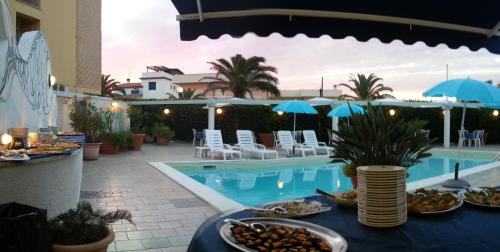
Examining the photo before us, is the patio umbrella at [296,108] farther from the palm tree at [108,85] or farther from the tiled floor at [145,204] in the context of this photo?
the palm tree at [108,85]

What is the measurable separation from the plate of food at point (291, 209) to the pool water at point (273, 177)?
226 inches

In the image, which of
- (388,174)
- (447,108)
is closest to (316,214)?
(388,174)

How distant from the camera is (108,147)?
1427 centimetres

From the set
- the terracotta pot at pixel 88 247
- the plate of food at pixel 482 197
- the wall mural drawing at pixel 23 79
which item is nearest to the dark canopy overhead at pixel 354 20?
the plate of food at pixel 482 197

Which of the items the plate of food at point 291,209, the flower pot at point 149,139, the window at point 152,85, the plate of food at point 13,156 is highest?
the window at point 152,85

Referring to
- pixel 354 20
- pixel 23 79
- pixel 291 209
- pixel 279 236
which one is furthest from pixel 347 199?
pixel 23 79

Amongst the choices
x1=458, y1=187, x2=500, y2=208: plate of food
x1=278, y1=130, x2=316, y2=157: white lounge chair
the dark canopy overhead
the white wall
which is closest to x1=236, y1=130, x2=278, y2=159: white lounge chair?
x1=278, y1=130, x2=316, y2=157: white lounge chair

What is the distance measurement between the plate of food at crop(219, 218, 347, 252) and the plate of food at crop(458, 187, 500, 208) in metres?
1.09

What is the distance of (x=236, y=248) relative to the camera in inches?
57.6

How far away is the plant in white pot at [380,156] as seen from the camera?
1.73 meters

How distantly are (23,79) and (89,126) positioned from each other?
25.7ft

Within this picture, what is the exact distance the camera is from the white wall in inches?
2005

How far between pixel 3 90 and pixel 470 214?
468 centimetres

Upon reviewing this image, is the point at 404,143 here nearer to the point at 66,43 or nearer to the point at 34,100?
the point at 34,100
